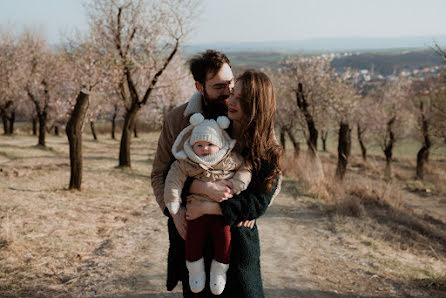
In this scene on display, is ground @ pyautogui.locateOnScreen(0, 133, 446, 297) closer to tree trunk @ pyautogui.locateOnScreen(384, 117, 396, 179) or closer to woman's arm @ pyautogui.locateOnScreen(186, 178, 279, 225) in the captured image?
woman's arm @ pyautogui.locateOnScreen(186, 178, 279, 225)

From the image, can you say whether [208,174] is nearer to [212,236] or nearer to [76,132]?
[212,236]

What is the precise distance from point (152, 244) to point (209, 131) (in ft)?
14.6

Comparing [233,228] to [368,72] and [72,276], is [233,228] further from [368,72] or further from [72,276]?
[368,72]

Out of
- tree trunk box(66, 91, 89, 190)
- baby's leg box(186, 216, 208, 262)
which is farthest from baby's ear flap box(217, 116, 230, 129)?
tree trunk box(66, 91, 89, 190)

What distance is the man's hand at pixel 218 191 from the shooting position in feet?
7.18

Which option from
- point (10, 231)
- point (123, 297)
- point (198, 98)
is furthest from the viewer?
point (10, 231)

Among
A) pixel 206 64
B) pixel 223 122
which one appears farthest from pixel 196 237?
pixel 206 64

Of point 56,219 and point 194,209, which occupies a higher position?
point 194,209

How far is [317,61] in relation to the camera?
22.5m

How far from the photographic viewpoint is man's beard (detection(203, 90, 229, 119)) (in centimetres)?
254

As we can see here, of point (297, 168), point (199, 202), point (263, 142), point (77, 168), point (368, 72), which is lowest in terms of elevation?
point (297, 168)

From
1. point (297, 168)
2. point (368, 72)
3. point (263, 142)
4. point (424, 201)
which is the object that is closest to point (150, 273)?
point (263, 142)

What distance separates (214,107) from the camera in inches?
101

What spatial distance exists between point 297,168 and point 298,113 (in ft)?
29.2
